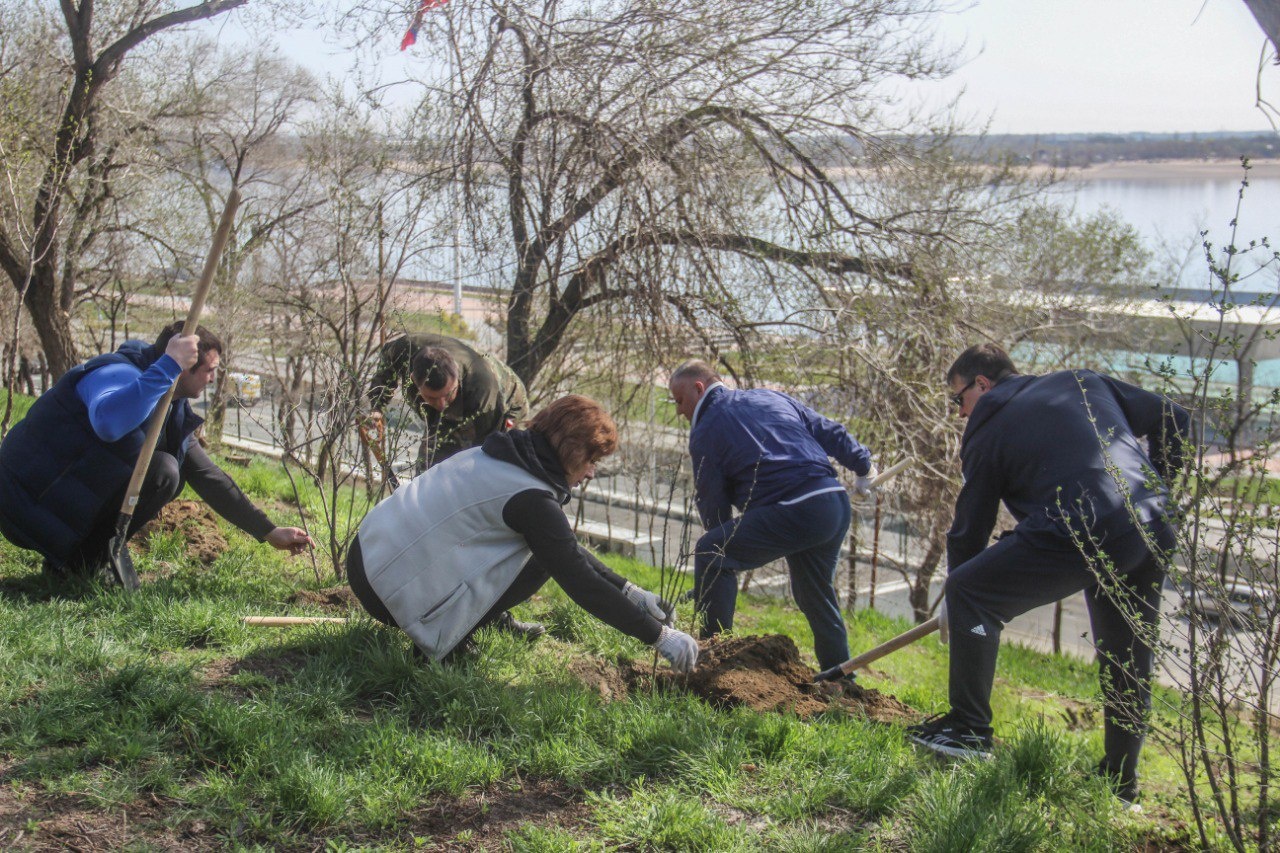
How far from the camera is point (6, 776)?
9.22ft

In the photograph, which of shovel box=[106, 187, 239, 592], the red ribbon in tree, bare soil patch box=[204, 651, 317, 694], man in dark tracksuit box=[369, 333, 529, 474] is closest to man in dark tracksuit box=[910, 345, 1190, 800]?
bare soil patch box=[204, 651, 317, 694]

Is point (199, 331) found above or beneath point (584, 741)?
above

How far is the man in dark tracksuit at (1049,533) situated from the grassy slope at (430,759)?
0.24 metres

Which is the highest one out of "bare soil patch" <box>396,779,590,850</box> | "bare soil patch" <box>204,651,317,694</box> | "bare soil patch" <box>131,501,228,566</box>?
"bare soil patch" <box>131,501,228,566</box>

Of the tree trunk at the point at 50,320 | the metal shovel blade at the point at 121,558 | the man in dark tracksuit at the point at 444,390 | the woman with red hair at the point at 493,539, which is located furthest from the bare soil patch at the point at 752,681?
the tree trunk at the point at 50,320

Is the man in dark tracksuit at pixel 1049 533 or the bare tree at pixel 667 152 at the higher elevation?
the bare tree at pixel 667 152

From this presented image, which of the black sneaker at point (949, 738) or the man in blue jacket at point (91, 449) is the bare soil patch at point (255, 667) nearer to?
the man in blue jacket at point (91, 449)

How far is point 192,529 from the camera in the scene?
539cm

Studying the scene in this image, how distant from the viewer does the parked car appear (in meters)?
2.63

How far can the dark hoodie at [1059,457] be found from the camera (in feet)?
11.5

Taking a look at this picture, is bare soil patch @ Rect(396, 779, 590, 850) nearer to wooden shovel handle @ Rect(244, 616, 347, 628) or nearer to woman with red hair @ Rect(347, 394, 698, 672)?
woman with red hair @ Rect(347, 394, 698, 672)

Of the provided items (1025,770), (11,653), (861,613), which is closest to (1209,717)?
(1025,770)

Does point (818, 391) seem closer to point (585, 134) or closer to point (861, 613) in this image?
point (861, 613)

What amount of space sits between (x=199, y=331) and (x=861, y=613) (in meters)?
6.55
